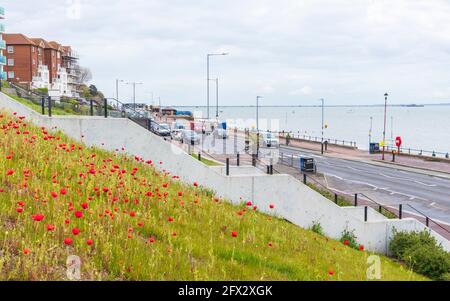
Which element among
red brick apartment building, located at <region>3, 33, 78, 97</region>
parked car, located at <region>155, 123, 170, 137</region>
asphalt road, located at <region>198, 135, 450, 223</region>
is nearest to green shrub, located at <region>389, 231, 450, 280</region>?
asphalt road, located at <region>198, 135, 450, 223</region>

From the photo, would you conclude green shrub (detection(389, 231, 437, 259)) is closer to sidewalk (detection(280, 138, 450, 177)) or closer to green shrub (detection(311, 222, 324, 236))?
green shrub (detection(311, 222, 324, 236))

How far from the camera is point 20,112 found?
16.8 meters

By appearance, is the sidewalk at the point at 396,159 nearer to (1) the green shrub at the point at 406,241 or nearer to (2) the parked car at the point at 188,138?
(2) the parked car at the point at 188,138

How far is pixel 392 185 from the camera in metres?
35.7

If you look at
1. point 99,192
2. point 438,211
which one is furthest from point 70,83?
point 99,192

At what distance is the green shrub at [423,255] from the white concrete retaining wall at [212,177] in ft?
5.98

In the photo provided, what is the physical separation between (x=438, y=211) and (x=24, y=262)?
87.3ft

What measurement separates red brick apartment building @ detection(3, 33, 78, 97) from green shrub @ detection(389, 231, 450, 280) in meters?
82.6

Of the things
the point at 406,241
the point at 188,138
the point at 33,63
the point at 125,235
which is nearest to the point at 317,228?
the point at 406,241

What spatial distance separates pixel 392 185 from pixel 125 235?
32435mm

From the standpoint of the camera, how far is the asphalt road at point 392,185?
28.8 metres

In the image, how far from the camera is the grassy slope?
5.77 metres

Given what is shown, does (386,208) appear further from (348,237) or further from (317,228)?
(317,228)
